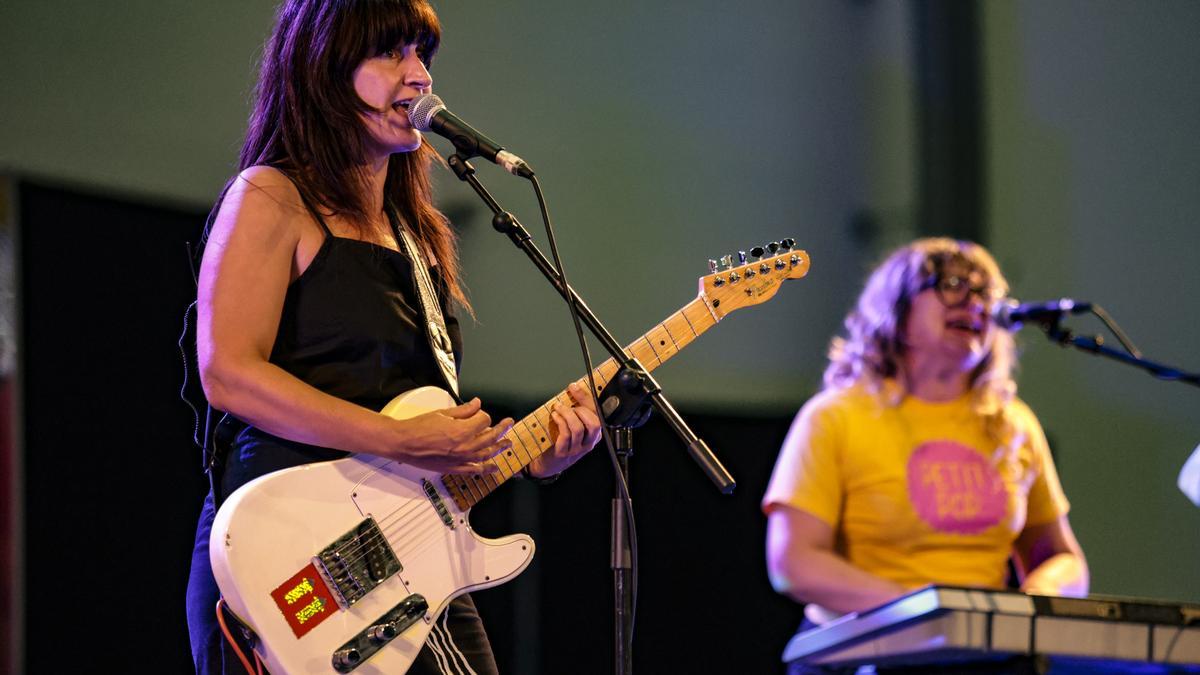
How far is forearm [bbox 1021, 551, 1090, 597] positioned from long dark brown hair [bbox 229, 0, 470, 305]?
6.13ft

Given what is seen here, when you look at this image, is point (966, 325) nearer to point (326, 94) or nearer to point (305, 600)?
point (326, 94)

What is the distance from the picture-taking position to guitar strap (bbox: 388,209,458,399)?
2.24 meters

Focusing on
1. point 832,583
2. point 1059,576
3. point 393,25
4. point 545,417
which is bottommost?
point 1059,576

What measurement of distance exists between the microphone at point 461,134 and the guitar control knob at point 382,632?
2.56 ft

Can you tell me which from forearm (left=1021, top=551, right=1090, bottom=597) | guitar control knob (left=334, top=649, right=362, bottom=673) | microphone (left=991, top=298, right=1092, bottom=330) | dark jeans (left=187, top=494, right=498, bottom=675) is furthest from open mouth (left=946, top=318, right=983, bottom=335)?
guitar control knob (left=334, top=649, right=362, bottom=673)

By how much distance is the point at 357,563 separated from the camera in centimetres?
202

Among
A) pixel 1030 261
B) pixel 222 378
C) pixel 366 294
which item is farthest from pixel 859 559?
pixel 1030 261

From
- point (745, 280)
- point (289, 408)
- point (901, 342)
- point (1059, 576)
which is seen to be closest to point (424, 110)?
point (289, 408)

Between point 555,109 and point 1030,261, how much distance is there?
2.03 metres

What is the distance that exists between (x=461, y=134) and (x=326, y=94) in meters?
0.33

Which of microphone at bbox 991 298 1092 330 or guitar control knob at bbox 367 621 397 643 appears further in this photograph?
microphone at bbox 991 298 1092 330

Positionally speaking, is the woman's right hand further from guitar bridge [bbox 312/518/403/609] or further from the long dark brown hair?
the long dark brown hair

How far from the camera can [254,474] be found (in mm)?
2012

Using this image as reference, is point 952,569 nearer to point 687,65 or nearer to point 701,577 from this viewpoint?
point 701,577
